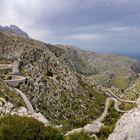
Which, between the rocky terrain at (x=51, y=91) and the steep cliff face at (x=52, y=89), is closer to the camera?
the rocky terrain at (x=51, y=91)

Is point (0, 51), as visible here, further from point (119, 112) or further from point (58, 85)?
point (119, 112)

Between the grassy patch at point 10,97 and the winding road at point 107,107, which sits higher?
the grassy patch at point 10,97

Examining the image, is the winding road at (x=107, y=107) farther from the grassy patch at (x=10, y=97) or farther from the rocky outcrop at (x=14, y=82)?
the grassy patch at (x=10, y=97)

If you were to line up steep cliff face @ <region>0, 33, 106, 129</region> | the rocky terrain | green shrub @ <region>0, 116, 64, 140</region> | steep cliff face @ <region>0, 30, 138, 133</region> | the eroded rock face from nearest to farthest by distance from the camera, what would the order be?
the eroded rock face → green shrub @ <region>0, 116, 64, 140</region> → the rocky terrain → steep cliff face @ <region>0, 30, 138, 133</region> → steep cliff face @ <region>0, 33, 106, 129</region>

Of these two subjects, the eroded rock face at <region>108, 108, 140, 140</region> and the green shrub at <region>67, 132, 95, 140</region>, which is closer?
the eroded rock face at <region>108, 108, 140, 140</region>

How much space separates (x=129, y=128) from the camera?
33.4 m

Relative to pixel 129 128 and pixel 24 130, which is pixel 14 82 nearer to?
pixel 24 130

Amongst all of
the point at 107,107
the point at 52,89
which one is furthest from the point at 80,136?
the point at 107,107

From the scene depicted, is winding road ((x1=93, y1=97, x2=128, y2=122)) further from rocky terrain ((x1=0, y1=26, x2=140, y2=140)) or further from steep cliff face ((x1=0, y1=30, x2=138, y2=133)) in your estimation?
steep cliff face ((x1=0, y1=30, x2=138, y2=133))

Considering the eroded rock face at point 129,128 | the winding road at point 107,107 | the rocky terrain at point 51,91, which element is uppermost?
the eroded rock face at point 129,128

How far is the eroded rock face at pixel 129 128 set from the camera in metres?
32.9

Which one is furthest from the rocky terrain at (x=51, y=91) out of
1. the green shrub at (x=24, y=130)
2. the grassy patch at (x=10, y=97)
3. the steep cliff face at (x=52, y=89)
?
the green shrub at (x=24, y=130)

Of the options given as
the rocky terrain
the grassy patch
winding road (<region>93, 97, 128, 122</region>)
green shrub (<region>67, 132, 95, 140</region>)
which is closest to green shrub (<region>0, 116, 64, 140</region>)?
green shrub (<region>67, 132, 95, 140</region>)

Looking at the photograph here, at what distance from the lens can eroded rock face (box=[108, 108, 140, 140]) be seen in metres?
32.9
